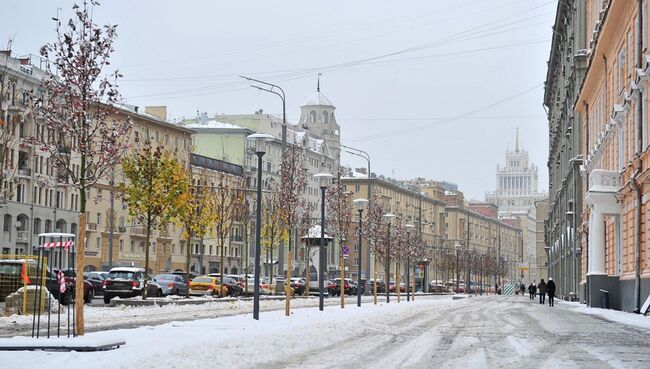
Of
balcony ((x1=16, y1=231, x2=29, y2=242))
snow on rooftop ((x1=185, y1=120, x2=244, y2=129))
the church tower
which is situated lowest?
balcony ((x1=16, y1=231, x2=29, y2=242))

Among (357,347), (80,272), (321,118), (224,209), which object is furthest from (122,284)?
(321,118)

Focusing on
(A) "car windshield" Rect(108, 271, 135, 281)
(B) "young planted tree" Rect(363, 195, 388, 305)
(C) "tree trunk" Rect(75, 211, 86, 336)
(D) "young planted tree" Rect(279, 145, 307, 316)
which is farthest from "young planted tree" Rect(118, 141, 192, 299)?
(B) "young planted tree" Rect(363, 195, 388, 305)

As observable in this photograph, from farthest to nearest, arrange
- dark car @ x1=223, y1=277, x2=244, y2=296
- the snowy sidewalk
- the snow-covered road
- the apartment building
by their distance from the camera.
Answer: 1. dark car @ x1=223, y1=277, x2=244, y2=296
2. the apartment building
3. the snow-covered road
4. the snowy sidewalk

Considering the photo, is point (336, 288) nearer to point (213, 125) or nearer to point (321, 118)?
point (213, 125)

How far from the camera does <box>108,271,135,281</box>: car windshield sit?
154 feet

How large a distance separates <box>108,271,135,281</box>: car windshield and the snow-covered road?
69.5 ft

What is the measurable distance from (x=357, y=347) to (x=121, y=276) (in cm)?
2976

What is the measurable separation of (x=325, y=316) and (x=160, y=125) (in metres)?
77.8

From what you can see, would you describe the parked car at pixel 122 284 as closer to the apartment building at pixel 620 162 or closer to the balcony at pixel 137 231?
the apartment building at pixel 620 162

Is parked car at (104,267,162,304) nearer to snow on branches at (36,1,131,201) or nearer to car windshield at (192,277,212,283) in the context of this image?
car windshield at (192,277,212,283)

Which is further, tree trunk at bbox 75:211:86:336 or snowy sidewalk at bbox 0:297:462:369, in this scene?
tree trunk at bbox 75:211:86:336

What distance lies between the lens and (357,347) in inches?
739

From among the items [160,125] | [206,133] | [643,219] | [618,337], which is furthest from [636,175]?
[206,133]

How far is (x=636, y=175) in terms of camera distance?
3559 centimetres
